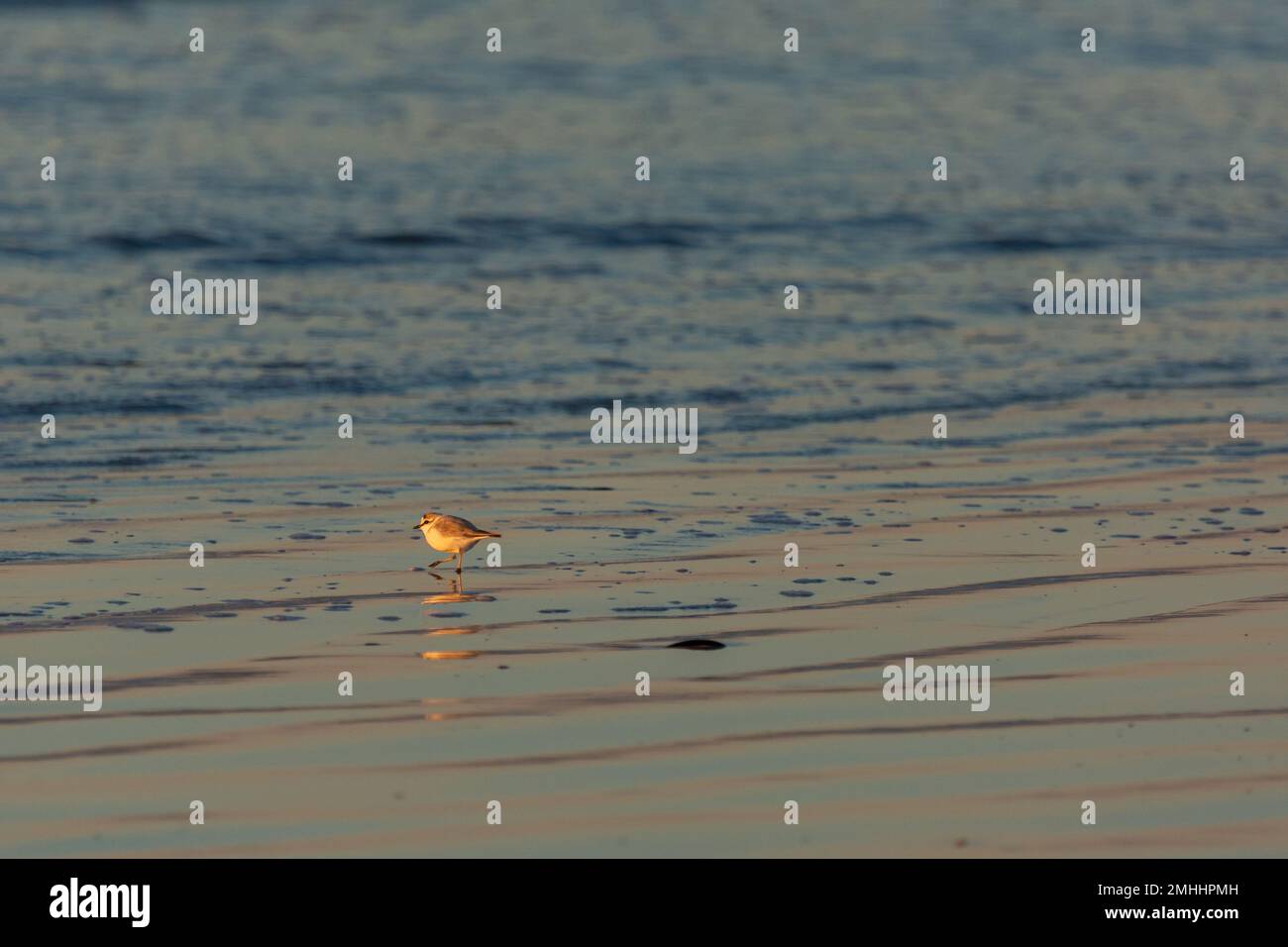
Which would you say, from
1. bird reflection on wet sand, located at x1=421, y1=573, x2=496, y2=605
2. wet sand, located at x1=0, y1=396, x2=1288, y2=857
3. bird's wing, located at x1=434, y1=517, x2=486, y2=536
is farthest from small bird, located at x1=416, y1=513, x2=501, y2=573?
bird reflection on wet sand, located at x1=421, y1=573, x2=496, y2=605

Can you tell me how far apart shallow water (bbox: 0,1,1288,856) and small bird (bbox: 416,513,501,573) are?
0.60ft

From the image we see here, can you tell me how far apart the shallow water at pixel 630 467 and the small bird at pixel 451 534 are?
184 mm

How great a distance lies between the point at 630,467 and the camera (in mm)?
11102

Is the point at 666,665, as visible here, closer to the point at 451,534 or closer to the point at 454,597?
the point at 454,597

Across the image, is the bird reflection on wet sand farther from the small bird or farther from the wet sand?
A: the small bird

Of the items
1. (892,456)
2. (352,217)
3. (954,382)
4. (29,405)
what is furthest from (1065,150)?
(29,405)

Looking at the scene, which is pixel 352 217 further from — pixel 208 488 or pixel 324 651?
pixel 324 651

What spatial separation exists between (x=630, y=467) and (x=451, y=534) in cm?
238

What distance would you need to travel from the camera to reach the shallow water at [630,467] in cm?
634

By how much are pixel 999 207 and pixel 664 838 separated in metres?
15.8

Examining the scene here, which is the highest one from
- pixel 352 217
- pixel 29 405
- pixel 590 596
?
pixel 352 217

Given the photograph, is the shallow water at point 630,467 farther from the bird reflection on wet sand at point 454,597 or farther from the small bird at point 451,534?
the small bird at point 451,534

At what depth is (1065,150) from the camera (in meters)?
24.3

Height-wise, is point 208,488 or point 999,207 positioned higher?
point 999,207
